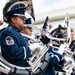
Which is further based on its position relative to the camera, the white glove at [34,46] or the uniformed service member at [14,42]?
the white glove at [34,46]

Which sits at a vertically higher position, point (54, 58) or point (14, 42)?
point (14, 42)

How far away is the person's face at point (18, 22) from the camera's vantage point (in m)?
6.17

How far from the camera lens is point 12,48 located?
235 inches

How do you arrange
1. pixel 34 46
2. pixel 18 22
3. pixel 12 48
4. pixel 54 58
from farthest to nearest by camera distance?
pixel 54 58 < pixel 34 46 < pixel 18 22 < pixel 12 48

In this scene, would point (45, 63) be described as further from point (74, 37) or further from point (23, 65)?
point (74, 37)

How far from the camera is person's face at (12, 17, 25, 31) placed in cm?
617

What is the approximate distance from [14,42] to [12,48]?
0.08 m

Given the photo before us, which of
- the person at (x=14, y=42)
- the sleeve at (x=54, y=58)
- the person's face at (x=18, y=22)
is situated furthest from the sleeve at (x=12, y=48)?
the sleeve at (x=54, y=58)

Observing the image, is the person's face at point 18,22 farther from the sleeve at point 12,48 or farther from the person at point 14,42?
the sleeve at point 12,48

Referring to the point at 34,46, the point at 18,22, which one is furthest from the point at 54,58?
the point at 18,22

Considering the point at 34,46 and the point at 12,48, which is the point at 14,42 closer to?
the point at 12,48

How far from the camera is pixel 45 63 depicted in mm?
6391

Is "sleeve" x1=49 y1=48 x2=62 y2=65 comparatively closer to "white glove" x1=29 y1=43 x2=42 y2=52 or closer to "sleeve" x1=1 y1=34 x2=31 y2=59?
"white glove" x1=29 y1=43 x2=42 y2=52

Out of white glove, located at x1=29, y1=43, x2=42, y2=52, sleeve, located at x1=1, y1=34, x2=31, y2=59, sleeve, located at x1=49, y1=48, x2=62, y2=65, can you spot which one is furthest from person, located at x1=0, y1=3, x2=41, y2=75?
sleeve, located at x1=49, y1=48, x2=62, y2=65
